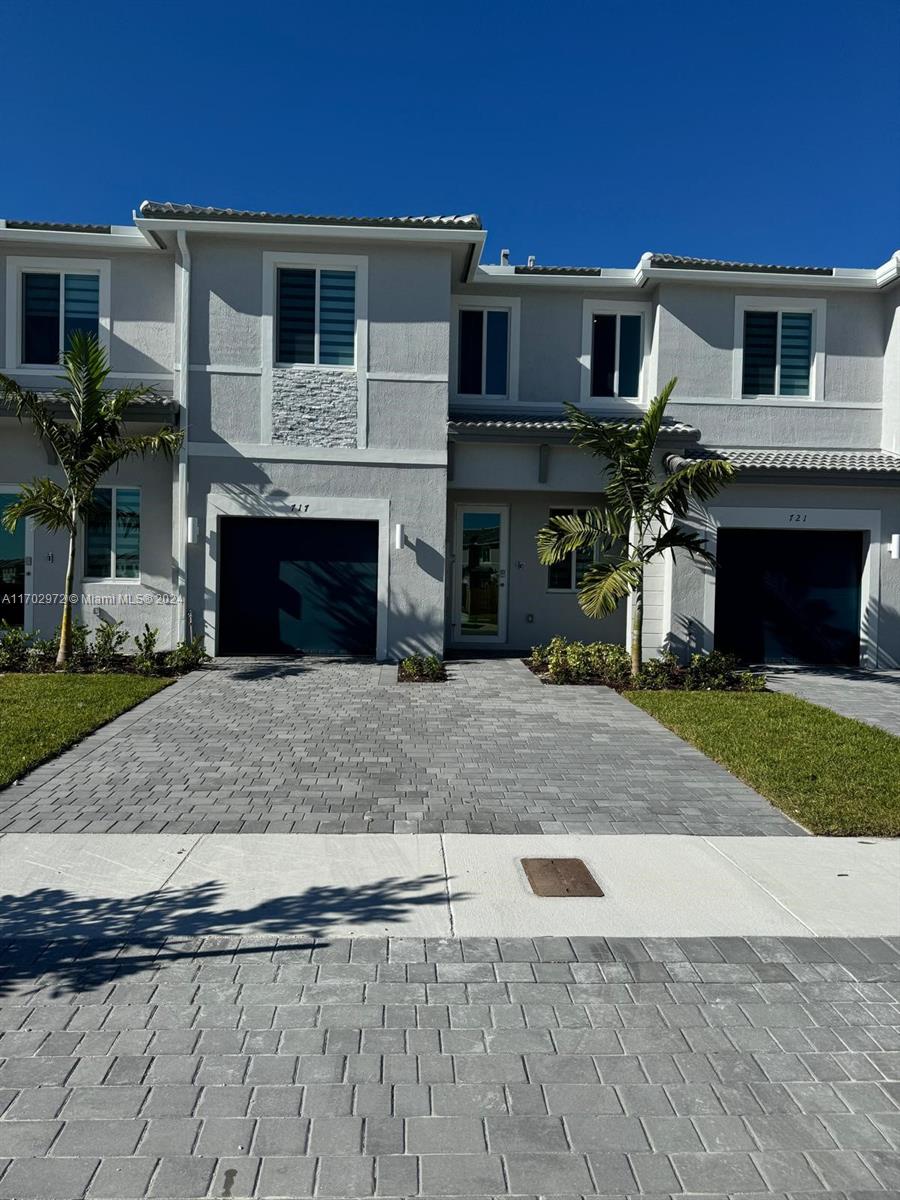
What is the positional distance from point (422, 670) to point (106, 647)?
189 inches

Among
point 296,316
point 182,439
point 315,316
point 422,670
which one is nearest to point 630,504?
point 422,670

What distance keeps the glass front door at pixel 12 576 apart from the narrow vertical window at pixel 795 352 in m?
13.3

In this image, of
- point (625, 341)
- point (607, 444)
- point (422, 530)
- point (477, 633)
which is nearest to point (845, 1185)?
point (607, 444)

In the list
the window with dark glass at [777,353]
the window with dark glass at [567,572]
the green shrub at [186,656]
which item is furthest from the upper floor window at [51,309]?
the window with dark glass at [777,353]

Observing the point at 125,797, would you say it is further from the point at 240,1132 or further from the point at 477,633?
the point at 477,633

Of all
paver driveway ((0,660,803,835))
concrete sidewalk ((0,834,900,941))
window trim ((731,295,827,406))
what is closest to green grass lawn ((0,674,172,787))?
paver driveway ((0,660,803,835))

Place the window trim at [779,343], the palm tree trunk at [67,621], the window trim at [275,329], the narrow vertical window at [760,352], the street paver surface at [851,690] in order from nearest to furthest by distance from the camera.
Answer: the street paver surface at [851,690] → the palm tree trunk at [67,621] → the window trim at [275,329] → the window trim at [779,343] → the narrow vertical window at [760,352]

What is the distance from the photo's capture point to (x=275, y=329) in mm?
13594

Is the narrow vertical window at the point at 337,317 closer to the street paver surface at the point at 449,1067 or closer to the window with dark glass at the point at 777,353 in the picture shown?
the window with dark glass at the point at 777,353

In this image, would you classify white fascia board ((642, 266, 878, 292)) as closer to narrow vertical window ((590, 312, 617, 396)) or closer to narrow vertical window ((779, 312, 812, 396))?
narrow vertical window ((779, 312, 812, 396))

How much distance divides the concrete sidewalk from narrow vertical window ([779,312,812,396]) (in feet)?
37.3

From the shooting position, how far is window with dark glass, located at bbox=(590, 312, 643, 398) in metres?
15.5

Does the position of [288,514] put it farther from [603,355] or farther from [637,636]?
[603,355]

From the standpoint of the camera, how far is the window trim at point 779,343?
15.0 meters
